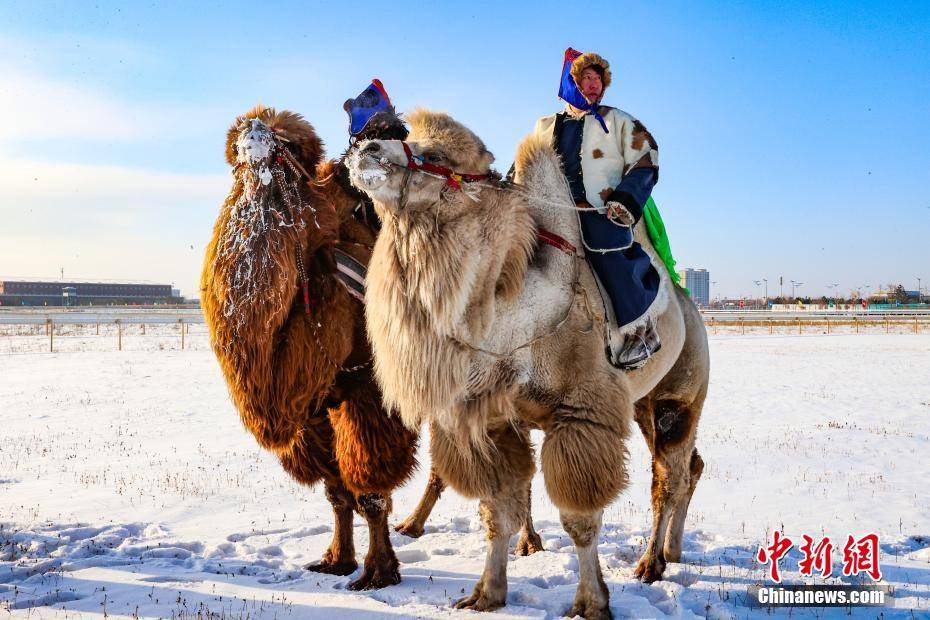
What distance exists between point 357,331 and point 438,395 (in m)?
1.33

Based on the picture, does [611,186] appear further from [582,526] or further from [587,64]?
[582,526]

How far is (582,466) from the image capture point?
11.7 ft

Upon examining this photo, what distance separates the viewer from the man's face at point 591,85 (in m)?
4.14

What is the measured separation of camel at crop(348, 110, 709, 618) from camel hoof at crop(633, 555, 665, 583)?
858 millimetres

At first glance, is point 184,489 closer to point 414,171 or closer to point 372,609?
point 372,609

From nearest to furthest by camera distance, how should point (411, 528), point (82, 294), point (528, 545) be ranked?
point (528, 545)
point (411, 528)
point (82, 294)

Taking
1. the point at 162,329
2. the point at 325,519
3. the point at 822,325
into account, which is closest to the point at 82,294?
the point at 162,329

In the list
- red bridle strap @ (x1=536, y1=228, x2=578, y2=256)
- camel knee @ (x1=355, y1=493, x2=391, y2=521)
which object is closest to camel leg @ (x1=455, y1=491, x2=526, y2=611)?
camel knee @ (x1=355, y1=493, x2=391, y2=521)

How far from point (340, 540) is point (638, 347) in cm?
257

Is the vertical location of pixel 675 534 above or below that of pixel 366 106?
below

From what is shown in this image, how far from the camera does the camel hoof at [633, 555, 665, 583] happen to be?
4570mm

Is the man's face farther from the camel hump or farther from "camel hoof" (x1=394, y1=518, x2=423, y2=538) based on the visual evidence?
"camel hoof" (x1=394, y1=518, x2=423, y2=538)

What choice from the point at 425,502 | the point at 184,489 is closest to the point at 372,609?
the point at 425,502

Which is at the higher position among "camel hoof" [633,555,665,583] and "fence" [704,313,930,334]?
"fence" [704,313,930,334]
